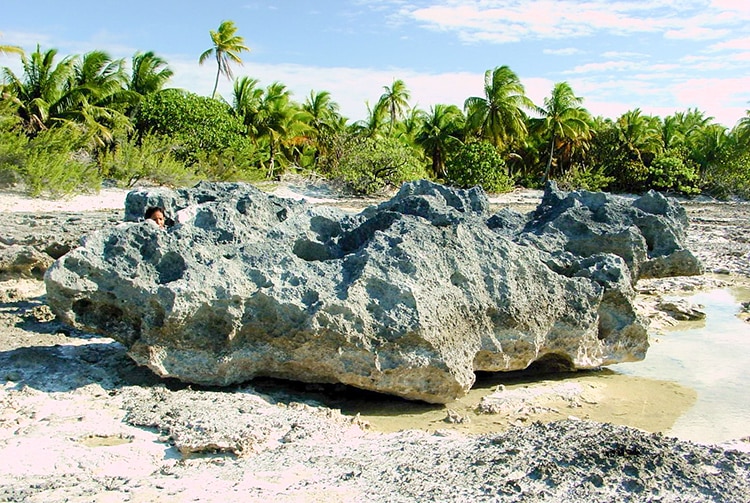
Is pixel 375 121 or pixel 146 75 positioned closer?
pixel 146 75

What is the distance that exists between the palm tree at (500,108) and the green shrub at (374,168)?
10201 mm

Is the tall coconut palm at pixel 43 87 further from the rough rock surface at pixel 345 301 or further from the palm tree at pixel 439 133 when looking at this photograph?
the palm tree at pixel 439 133

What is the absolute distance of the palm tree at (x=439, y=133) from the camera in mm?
40781

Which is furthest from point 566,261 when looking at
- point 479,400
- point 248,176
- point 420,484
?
point 248,176

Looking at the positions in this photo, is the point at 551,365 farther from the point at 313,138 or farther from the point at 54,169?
the point at 313,138

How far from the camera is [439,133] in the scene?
1623 inches

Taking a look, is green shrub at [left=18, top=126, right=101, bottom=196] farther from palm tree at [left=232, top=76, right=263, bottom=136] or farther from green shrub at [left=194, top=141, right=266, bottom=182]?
palm tree at [left=232, top=76, right=263, bottom=136]

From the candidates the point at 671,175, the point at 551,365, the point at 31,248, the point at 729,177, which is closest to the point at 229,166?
the point at 31,248

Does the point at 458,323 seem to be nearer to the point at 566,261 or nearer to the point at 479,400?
the point at 479,400

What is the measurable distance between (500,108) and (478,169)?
7049mm

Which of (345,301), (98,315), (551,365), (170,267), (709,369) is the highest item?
(170,267)

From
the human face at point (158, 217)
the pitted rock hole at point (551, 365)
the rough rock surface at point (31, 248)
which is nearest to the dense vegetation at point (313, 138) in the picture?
the rough rock surface at point (31, 248)

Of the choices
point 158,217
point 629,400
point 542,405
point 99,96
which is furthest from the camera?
point 99,96

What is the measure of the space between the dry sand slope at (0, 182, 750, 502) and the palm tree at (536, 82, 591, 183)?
115 feet
